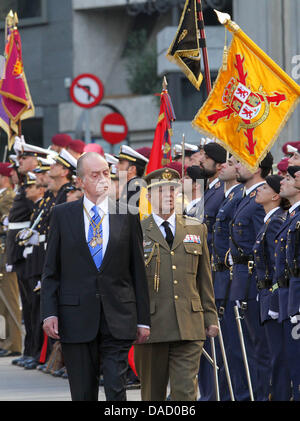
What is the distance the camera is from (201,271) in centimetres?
823

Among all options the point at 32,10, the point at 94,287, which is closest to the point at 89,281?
the point at 94,287

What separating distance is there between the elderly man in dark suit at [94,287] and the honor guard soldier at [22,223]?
6.66 meters

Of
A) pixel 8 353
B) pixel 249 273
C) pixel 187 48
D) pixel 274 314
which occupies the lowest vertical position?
pixel 8 353

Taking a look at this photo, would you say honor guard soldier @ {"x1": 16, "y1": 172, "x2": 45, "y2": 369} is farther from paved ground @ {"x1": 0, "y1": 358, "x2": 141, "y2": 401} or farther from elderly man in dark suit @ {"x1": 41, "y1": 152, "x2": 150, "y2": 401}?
elderly man in dark suit @ {"x1": 41, "y1": 152, "x2": 150, "y2": 401}

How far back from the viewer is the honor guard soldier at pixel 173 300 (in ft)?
26.0

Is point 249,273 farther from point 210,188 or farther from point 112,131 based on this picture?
point 112,131

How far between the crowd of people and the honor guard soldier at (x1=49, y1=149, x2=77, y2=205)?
0.01 meters

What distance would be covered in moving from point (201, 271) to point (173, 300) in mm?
346

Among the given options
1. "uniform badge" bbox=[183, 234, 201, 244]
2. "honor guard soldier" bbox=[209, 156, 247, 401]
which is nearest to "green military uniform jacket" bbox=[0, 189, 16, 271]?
"honor guard soldier" bbox=[209, 156, 247, 401]

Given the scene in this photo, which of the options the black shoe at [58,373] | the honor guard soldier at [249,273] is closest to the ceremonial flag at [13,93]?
the black shoe at [58,373]

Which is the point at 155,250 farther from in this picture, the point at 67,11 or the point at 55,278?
the point at 67,11

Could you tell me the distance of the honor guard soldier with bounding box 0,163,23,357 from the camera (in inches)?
601

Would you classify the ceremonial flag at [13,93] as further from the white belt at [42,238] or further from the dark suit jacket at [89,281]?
the dark suit jacket at [89,281]
